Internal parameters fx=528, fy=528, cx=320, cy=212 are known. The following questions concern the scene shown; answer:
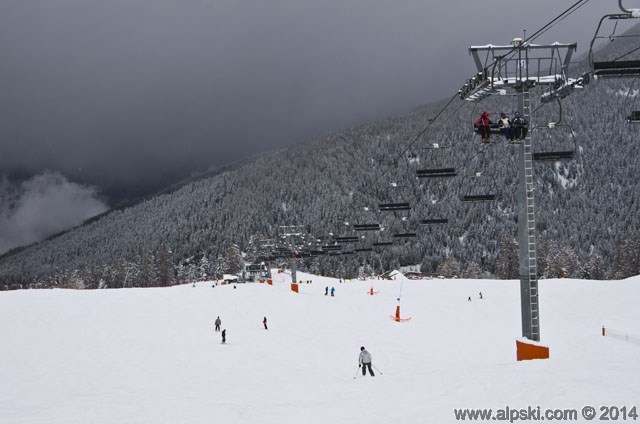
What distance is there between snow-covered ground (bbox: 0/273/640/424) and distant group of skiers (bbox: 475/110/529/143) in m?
6.40

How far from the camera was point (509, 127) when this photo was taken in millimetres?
15234

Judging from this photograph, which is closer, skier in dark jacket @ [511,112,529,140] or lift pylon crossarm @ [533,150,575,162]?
skier in dark jacket @ [511,112,529,140]

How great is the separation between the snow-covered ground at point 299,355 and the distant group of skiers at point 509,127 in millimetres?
6396

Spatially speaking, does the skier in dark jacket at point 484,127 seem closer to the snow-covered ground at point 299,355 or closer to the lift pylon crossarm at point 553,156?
the lift pylon crossarm at point 553,156

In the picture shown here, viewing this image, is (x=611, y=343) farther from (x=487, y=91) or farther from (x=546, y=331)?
(x=487, y=91)

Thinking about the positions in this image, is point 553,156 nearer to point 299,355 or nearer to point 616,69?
point 616,69

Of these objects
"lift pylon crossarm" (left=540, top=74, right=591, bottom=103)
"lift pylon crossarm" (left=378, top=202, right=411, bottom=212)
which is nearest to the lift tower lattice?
"lift pylon crossarm" (left=540, top=74, right=591, bottom=103)

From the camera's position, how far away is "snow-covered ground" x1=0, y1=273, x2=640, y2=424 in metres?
12.7

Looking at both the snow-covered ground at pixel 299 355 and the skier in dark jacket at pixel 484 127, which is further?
the skier in dark jacket at pixel 484 127

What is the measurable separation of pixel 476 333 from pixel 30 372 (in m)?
26.9

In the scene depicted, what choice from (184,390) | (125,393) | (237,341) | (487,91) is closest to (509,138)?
(487,91)

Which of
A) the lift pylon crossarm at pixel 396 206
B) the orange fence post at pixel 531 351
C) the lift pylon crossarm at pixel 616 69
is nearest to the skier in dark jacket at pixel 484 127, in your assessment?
the lift pylon crossarm at pixel 616 69

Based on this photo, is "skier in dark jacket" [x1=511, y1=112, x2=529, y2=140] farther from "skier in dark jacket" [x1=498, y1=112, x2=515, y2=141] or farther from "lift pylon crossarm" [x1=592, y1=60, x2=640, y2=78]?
"lift pylon crossarm" [x1=592, y1=60, x2=640, y2=78]

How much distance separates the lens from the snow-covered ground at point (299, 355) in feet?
41.8
